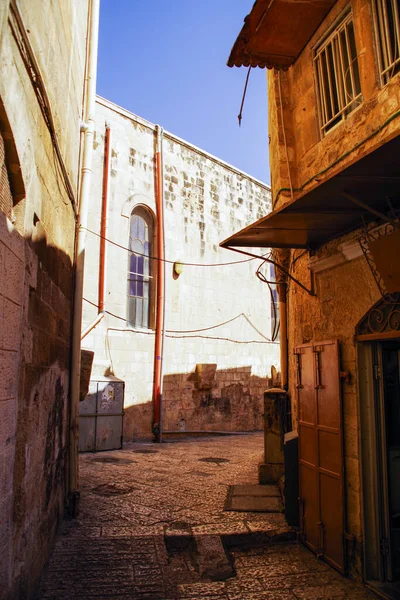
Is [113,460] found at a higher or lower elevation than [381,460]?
lower

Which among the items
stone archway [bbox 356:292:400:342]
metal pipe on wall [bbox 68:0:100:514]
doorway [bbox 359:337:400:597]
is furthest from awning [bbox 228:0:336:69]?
doorway [bbox 359:337:400:597]

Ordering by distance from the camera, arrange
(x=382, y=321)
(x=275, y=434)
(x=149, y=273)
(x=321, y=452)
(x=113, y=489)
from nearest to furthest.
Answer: (x=382, y=321) → (x=321, y=452) → (x=113, y=489) → (x=275, y=434) → (x=149, y=273)

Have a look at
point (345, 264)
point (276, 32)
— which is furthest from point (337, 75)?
point (345, 264)

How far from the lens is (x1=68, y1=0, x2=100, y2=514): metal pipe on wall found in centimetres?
600

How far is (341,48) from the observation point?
5.43m

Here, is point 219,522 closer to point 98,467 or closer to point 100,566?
point 100,566

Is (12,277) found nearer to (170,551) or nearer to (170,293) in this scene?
(170,551)

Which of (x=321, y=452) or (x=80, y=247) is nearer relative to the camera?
(x=321, y=452)

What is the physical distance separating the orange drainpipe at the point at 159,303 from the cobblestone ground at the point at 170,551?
14.8 feet

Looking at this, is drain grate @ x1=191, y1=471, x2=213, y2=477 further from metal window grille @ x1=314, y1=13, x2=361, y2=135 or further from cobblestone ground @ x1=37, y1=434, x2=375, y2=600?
metal window grille @ x1=314, y1=13, x2=361, y2=135

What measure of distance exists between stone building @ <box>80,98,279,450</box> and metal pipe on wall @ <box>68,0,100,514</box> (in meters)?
3.85

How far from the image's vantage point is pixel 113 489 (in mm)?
6852

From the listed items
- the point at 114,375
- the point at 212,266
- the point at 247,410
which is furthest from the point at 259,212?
the point at 114,375

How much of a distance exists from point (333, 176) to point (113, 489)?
5.36 metres
